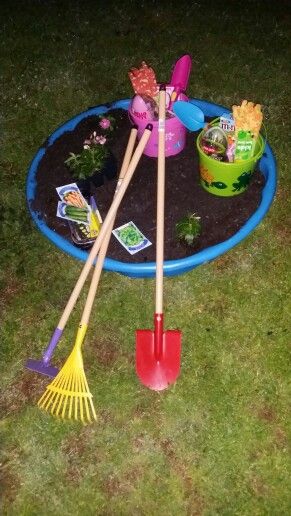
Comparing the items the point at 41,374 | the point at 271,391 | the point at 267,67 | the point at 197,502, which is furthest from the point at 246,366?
the point at 267,67

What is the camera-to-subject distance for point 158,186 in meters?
2.05

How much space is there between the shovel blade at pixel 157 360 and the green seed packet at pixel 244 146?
772 mm

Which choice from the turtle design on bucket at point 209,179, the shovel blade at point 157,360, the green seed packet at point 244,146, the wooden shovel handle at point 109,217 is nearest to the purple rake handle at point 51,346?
the wooden shovel handle at point 109,217

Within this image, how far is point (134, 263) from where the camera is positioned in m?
2.16

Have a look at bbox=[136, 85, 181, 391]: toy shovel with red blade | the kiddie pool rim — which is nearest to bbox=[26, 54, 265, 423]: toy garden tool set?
bbox=[136, 85, 181, 391]: toy shovel with red blade

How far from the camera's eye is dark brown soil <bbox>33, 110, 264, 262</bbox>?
2234 mm

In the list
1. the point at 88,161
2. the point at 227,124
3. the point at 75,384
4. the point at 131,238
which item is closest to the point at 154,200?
the point at 131,238

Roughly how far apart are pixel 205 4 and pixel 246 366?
2.70m

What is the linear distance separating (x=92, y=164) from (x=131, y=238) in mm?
418

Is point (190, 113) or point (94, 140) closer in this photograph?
point (190, 113)

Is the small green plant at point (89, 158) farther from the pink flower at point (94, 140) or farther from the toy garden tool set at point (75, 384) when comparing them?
the toy garden tool set at point (75, 384)

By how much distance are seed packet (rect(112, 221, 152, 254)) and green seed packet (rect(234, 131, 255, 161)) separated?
537mm

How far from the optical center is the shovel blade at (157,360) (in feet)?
6.44

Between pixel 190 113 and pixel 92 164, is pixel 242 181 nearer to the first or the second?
pixel 190 113
